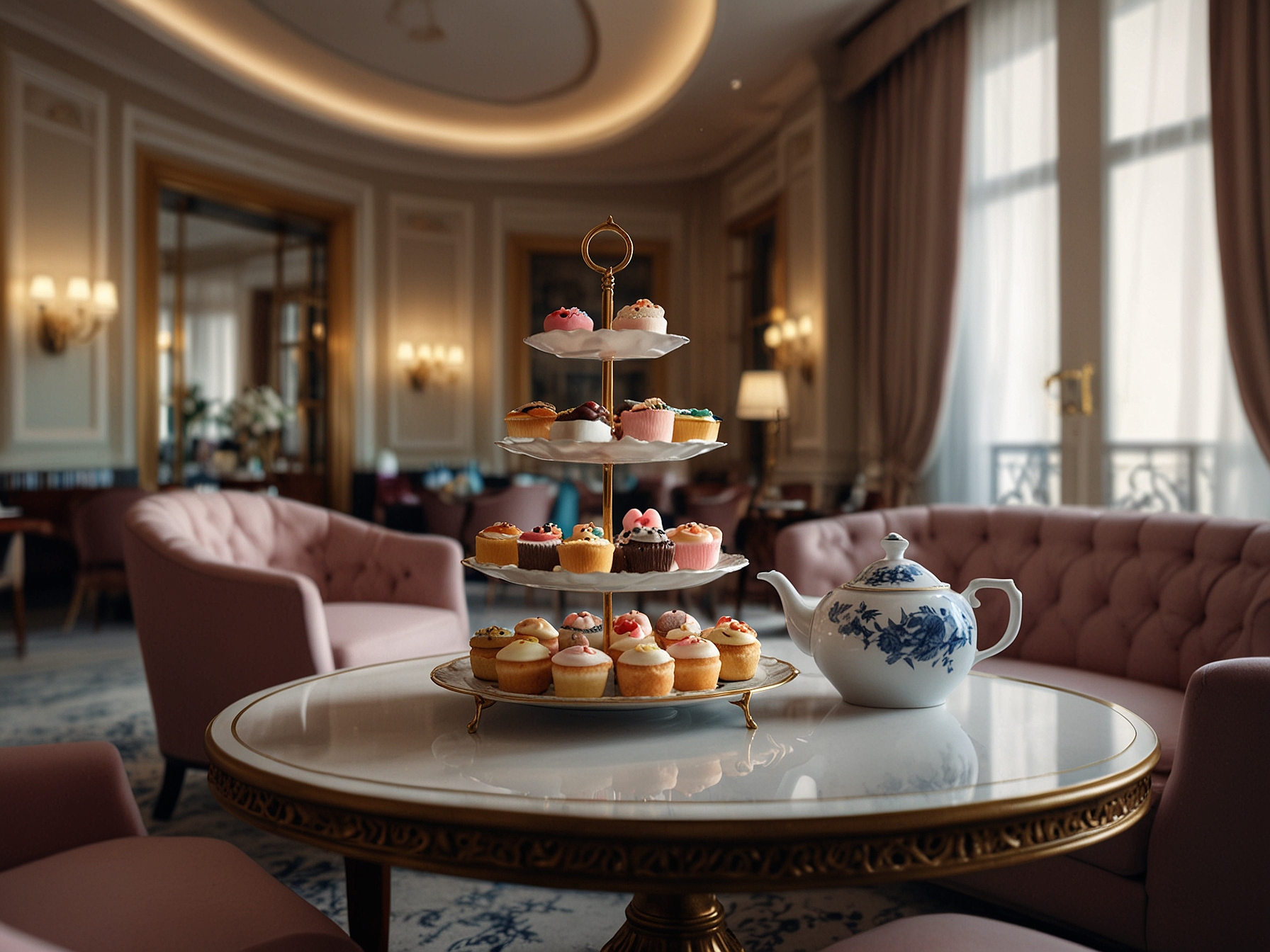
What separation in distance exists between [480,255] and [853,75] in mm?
3987

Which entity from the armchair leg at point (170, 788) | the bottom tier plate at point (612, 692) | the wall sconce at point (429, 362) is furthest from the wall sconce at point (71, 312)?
the bottom tier plate at point (612, 692)

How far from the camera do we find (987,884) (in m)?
A: 1.95

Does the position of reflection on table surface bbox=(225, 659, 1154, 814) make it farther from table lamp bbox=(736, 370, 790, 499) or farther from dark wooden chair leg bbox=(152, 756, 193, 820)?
table lamp bbox=(736, 370, 790, 499)

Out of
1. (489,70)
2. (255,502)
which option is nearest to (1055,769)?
(255,502)

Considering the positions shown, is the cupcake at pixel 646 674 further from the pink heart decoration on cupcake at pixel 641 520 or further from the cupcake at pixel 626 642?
the pink heart decoration on cupcake at pixel 641 520

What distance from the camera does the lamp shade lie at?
19.3ft

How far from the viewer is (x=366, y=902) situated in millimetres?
1549

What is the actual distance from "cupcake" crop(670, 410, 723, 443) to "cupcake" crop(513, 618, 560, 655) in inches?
13.8

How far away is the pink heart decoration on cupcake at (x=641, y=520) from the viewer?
56.1 inches

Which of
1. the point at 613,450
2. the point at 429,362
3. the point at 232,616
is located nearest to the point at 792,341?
the point at 429,362

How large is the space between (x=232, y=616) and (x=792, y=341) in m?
4.99

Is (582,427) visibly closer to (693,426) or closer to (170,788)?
(693,426)

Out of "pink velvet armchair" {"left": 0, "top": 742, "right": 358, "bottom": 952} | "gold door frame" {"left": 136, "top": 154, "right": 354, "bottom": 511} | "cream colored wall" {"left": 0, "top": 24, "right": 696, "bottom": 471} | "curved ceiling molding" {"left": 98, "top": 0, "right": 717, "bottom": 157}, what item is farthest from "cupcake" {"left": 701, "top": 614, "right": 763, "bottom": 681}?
"gold door frame" {"left": 136, "top": 154, "right": 354, "bottom": 511}

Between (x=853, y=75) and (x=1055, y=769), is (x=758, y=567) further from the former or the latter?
(x=1055, y=769)
